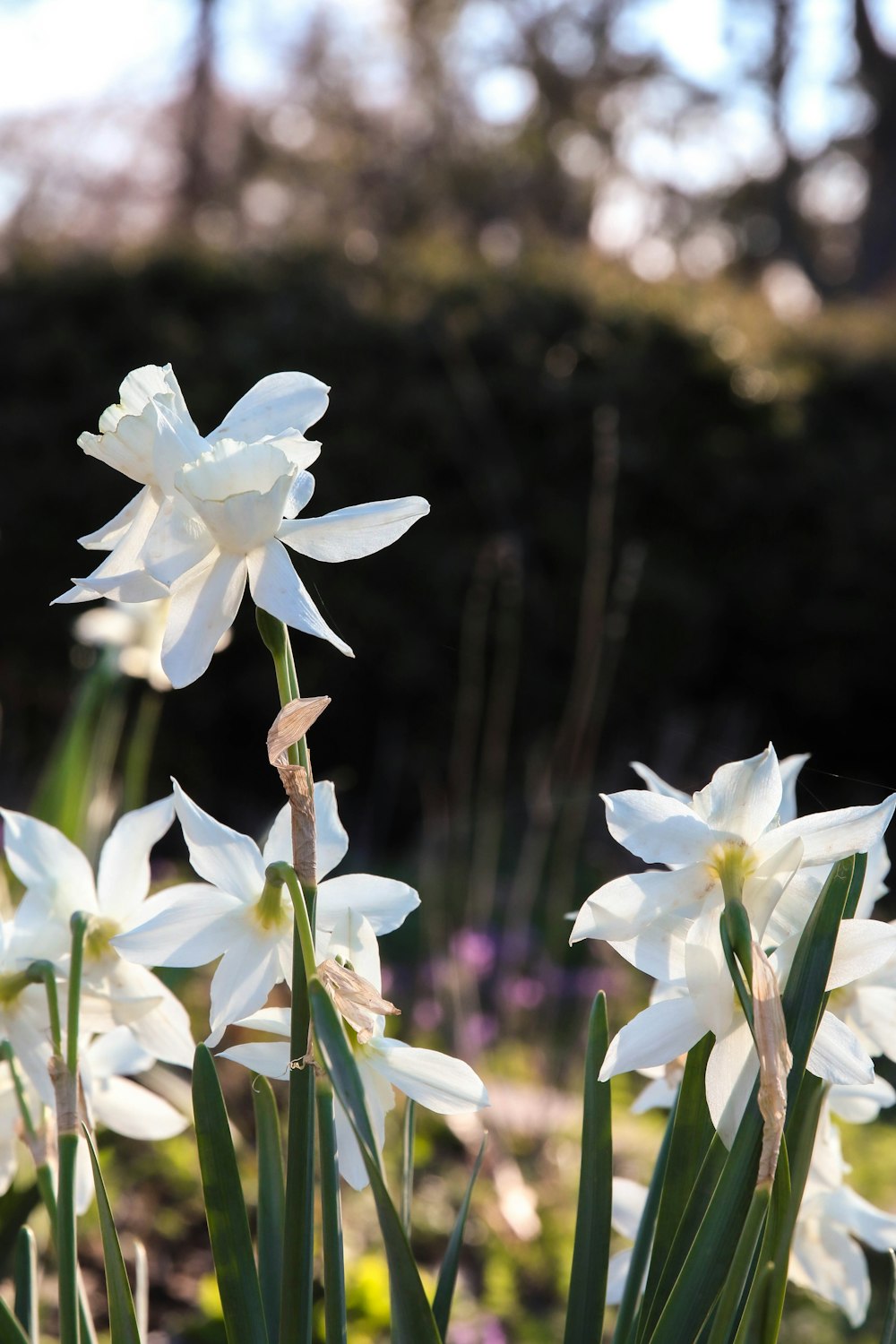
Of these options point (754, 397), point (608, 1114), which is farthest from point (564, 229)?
point (608, 1114)

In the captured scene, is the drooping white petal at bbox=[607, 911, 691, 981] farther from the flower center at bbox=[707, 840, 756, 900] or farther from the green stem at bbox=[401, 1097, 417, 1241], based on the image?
the green stem at bbox=[401, 1097, 417, 1241]

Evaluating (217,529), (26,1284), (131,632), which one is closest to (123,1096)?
(26,1284)

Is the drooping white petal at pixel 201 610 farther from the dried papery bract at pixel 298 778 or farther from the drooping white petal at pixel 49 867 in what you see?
the drooping white petal at pixel 49 867

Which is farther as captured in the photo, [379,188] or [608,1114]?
[379,188]

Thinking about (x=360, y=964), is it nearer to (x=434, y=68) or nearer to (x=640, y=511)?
(x=640, y=511)

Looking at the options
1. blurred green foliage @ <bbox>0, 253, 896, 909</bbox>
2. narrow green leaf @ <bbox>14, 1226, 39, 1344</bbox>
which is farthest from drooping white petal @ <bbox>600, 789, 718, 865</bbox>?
blurred green foliage @ <bbox>0, 253, 896, 909</bbox>

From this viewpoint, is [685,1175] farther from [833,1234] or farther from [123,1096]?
[123,1096]

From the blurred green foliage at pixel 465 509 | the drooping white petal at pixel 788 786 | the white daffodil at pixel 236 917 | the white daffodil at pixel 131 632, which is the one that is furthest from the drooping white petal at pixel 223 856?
the blurred green foliage at pixel 465 509
